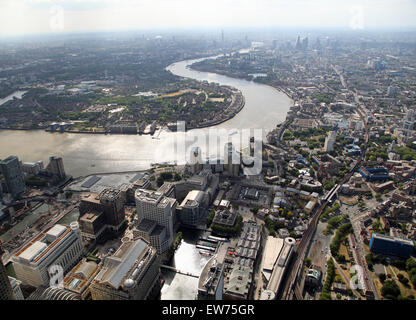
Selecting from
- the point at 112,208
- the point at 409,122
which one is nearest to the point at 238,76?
the point at 409,122

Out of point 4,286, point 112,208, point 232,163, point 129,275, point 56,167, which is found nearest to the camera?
point 4,286

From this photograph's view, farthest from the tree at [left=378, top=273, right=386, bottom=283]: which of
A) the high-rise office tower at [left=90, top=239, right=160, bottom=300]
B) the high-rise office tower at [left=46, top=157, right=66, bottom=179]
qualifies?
the high-rise office tower at [left=46, top=157, right=66, bottom=179]

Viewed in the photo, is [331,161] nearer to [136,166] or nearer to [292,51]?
[136,166]

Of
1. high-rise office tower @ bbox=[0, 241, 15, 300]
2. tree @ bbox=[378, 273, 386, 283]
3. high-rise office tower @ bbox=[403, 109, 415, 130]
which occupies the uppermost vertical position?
high-rise office tower @ bbox=[0, 241, 15, 300]

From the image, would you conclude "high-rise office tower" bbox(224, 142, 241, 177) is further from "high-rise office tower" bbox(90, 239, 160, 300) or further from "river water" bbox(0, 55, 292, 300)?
"high-rise office tower" bbox(90, 239, 160, 300)

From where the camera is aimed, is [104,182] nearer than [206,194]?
No

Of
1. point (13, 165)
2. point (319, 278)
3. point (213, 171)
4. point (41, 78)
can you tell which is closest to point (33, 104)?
point (41, 78)

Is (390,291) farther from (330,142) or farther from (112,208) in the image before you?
(330,142)
